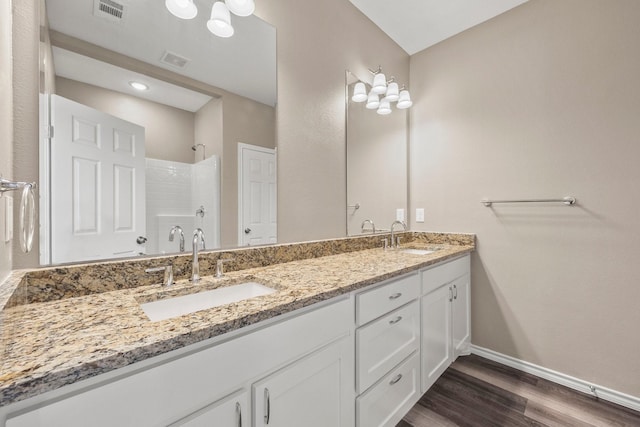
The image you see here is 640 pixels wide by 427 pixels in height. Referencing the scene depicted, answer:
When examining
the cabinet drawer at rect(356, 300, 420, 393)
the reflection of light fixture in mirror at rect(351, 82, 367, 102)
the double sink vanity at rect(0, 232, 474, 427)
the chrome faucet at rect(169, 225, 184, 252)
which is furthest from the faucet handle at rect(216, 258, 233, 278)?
the reflection of light fixture in mirror at rect(351, 82, 367, 102)

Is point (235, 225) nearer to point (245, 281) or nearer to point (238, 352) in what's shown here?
Answer: point (245, 281)

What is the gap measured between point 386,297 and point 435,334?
2.14 ft

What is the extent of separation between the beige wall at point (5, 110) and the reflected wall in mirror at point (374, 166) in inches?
63.3

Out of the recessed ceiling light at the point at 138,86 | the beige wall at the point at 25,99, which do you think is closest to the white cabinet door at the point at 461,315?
the recessed ceiling light at the point at 138,86

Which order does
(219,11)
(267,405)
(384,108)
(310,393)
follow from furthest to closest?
(384,108)
(219,11)
(310,393)
(267,405)

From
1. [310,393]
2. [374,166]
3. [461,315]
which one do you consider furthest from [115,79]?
[461,315]

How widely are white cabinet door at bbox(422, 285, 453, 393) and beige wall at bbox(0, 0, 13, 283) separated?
1.67m

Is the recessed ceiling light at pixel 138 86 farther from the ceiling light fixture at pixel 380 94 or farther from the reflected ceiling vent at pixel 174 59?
the ceiling light fixture at pixel 380 94

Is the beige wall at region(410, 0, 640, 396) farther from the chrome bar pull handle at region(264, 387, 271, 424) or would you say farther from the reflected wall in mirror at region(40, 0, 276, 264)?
the chrome bar pull handle at region(264, 387, 271, 424)

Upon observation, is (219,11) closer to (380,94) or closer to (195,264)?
(195,264)

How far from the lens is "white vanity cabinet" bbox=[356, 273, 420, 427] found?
1.16 meters

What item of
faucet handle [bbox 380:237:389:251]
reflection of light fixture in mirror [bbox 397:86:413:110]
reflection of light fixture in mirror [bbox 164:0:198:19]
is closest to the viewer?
reflection of light fixture in mirror [bbox 164:0:198:19]

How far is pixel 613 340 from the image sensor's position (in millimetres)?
1662

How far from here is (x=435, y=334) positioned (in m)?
1.68
